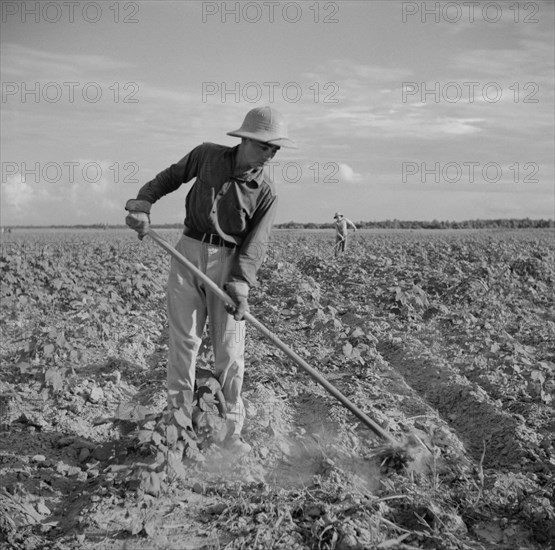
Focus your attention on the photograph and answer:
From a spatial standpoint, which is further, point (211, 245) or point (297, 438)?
point (297, 438)

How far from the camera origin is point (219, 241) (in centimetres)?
405

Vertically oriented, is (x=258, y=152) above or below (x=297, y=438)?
above

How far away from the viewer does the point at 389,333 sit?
7422 millimetres

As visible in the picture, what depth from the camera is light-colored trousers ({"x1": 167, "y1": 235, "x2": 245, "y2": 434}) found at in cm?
406

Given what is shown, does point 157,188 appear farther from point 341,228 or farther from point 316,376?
point 341,228

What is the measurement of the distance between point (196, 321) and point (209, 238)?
50 centimetres

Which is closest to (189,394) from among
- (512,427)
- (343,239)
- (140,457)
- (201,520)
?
(140,457)

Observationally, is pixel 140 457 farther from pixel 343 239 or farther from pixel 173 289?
pixel 343 239

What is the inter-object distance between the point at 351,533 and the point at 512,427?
2.20 meters

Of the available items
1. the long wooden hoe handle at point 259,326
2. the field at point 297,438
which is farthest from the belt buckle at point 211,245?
the field at point 297,438

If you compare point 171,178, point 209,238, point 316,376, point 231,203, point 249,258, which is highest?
point 171,178

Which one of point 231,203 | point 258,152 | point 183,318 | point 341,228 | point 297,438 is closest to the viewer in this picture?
point 258,152

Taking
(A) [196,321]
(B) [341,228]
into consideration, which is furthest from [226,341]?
(B) [341,228]

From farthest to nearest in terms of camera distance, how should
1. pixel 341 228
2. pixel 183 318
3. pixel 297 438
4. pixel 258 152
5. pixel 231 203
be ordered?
1. pixel 341 228
2. pixel 297 438
3. pixel 183 318
4. pixel 231 203
5. pixel 258 152
